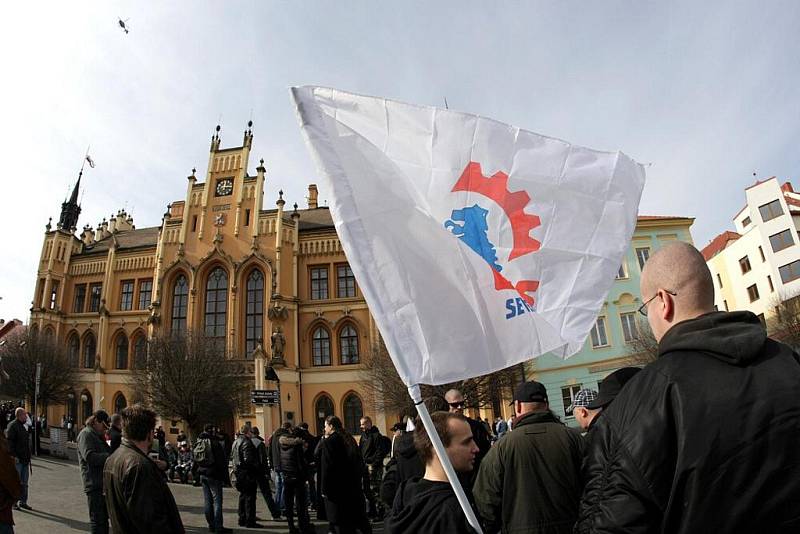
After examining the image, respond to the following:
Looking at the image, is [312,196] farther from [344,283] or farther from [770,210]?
[770,210]

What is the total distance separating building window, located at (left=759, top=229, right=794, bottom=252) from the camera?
37.2 m

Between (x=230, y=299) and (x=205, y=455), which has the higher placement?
(x=230, y=299)

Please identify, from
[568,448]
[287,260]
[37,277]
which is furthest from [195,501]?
[37,277]

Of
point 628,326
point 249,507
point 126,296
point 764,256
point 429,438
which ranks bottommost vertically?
point 249,507

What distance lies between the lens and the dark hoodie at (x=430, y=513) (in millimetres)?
2537

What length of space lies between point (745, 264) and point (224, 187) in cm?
4166

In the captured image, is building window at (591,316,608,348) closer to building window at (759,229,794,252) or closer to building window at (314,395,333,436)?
building window at (759,229,794,252)

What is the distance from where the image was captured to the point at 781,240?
37719 millimetres

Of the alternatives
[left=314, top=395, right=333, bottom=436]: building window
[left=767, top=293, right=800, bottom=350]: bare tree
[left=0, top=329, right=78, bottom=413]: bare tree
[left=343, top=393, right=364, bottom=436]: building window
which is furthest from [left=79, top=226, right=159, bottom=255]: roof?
[left=767, top=293, right=800, bottom=350]: bare tree

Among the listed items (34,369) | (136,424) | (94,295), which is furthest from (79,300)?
(136,424)

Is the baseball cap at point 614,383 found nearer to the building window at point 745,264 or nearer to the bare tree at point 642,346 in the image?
the bare tree at point 642,346

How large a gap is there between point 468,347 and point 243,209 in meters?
38.8

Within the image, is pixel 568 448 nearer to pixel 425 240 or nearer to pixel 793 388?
pixel 425 240

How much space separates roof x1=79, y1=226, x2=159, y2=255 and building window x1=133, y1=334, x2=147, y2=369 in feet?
25.3
